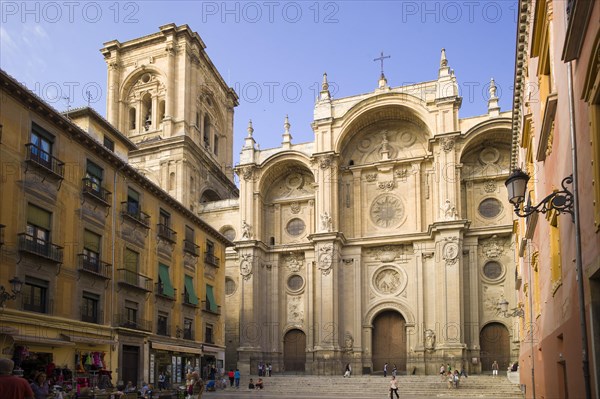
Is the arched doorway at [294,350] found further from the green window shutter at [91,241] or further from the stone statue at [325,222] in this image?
the green window shutter at [91,241]

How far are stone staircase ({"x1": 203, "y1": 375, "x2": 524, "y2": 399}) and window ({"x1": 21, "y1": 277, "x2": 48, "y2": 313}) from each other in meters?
11.6

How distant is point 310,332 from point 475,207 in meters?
13.8

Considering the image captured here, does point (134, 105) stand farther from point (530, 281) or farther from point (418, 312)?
point (530, 281)

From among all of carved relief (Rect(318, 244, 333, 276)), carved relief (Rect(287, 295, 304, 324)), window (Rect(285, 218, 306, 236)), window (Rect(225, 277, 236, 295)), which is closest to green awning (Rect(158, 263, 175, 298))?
carved relief (Rect(318, 244, 333, 276))

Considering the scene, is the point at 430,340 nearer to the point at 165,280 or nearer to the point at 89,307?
the point at 165,280

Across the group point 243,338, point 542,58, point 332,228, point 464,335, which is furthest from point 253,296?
point 542,58

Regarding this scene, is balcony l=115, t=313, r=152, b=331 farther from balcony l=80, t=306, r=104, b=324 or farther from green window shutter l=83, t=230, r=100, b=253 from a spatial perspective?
green window shutter l=83, t=230, r=100, b=253

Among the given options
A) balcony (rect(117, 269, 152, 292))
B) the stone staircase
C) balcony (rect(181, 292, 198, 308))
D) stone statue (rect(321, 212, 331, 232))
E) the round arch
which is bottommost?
the stone staircase

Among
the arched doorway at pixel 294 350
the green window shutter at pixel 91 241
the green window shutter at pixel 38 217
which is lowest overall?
the arched doorway at pixel 294 350

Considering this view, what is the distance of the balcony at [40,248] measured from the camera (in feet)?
67.1

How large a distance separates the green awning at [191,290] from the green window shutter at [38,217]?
12005 mm

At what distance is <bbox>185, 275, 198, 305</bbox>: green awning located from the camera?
33250 mm

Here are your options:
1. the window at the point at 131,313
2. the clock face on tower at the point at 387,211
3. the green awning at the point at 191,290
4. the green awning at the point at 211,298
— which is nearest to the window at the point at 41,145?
the window at the point at 131,313

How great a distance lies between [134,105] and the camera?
54.6 metres
